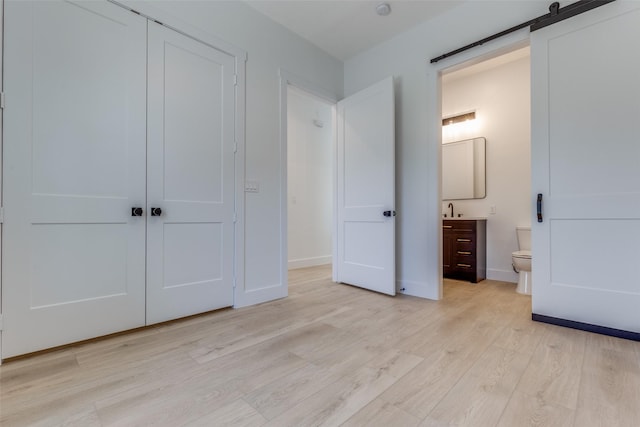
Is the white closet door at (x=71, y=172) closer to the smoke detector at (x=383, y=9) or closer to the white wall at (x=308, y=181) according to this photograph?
the smoke detector at (x=383, y=9)

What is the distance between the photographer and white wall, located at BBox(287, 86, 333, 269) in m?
4.70

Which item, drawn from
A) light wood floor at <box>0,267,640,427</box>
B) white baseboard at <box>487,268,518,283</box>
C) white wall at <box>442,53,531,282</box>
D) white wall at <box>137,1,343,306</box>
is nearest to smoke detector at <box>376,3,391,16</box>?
white wall at <box>137,1,343,306</box>

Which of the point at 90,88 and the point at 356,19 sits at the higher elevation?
the point at 356,19

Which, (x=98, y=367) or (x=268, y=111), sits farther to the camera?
(x=268, y=111)

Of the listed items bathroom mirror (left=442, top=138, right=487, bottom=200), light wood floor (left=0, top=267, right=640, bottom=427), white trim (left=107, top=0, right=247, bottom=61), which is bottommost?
light wood floor (left=0, top=267, right=640, bottom=427)

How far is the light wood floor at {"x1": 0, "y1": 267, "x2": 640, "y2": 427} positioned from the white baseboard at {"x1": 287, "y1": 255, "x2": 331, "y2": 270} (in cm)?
225

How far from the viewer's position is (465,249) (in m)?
3.71

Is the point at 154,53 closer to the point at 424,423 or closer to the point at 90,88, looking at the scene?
the point at 90,88

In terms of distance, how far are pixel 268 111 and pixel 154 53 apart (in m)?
1.02

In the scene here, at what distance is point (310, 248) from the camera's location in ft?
16.1

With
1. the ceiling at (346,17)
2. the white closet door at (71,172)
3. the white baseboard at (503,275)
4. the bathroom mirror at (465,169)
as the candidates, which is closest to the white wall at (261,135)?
the ceiling at (346,17)

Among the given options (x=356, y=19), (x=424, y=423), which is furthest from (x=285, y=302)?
(x=356, y=19)

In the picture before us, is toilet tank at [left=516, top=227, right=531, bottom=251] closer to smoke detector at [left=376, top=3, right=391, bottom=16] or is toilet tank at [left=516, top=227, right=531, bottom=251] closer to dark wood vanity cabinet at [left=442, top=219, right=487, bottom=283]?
dark wood vanity cabinet at [left=442, top=219, right=487, bottom=283]

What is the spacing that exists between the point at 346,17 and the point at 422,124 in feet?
4.25
